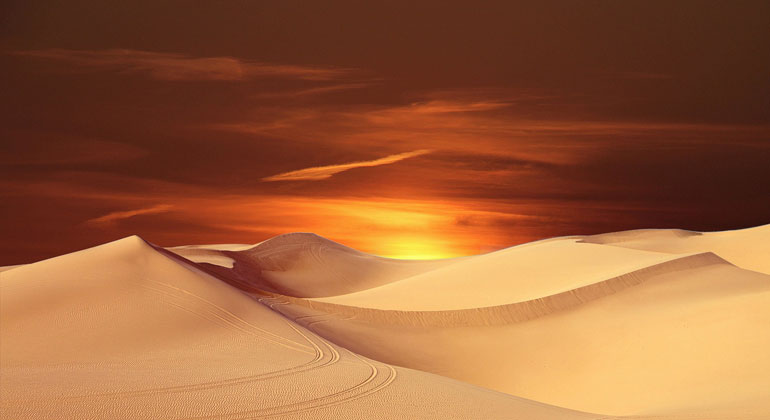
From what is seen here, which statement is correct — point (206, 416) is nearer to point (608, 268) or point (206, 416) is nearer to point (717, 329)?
point (717, 329)

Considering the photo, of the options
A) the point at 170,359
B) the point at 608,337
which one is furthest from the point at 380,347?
the point at 170,359

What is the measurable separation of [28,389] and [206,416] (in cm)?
283

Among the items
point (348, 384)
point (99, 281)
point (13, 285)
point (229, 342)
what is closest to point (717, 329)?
point (348, 384)

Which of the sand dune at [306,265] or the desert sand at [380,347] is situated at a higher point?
the sand dune at [306,265]

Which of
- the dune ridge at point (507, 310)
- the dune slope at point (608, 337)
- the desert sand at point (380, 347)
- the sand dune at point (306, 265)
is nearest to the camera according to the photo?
the desert sand at point (380, 347)

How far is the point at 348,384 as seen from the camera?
12.4 m

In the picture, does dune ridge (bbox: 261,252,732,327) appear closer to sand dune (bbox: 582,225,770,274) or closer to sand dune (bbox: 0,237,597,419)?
sand dune (bbox: 0,237,597,419)

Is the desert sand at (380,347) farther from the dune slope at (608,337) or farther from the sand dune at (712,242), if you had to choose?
the sand dune at (712,242)

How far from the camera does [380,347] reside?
1903 centimetres

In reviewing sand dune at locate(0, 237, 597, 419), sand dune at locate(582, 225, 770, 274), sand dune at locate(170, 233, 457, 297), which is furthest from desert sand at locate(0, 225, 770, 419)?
sand dune at locate(170, 233, 457, 297)

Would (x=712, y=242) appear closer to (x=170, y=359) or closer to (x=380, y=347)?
(x=380, y=347)

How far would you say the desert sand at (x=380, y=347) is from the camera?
11.2 metres

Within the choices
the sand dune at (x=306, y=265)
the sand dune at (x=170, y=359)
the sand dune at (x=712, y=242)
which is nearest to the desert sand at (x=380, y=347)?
the sand dune at (x=170, y=359)

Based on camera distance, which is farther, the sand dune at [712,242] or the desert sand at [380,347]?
the sand dune at [712,242]
